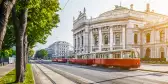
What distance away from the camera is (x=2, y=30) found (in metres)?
6.14

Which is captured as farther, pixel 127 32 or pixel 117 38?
pixel 117 38

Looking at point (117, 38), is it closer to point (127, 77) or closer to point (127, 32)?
point (127, 32)

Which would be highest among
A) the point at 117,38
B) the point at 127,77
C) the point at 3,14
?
the point at 117,38

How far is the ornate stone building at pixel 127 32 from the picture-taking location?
2603 inches

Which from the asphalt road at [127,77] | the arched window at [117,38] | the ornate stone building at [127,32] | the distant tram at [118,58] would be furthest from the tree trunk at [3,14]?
the arched window at [117,38]

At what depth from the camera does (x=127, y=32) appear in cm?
8488

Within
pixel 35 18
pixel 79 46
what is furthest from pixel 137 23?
pixel 35 18

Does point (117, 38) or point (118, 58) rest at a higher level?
point (117, 38)

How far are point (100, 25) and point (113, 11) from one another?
745cm

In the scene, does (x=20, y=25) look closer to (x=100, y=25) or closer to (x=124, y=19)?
(x=124, y=19)

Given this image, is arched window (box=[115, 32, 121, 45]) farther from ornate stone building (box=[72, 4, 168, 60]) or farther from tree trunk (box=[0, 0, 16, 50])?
tree trunk (box=[0, 0, 16, 50])

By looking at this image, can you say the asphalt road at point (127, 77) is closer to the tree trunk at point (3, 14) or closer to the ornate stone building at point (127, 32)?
the tree trunk at point (3, 14)

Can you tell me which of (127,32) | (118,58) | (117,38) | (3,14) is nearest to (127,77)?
(118,58)

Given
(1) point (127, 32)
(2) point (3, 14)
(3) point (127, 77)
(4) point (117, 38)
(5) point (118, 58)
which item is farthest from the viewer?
(4) point (117, 38)
